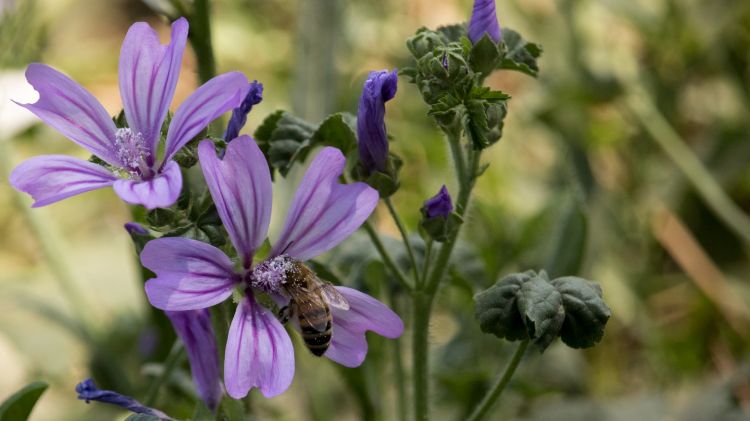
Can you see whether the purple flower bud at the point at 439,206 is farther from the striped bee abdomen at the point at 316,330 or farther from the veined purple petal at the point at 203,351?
the veined purple petal at the point at 203,351

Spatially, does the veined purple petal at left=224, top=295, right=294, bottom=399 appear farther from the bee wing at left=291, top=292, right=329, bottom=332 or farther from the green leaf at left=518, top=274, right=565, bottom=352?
the green leaf at left=518, top=274, right=565, bottom=352

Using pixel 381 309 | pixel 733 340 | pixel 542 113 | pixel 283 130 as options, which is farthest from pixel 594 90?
pixel 381 309

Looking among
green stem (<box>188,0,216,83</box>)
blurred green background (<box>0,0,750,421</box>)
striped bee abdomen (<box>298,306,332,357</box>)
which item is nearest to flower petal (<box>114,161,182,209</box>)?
striped bee abdomen (<box>298,306,332,357</box>)

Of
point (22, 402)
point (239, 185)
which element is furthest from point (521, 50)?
point (22, 402)

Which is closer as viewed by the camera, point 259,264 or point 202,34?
point 259,264

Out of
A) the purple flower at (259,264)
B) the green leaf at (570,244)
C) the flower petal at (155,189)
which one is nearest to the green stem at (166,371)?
the purple flower at (259,264)

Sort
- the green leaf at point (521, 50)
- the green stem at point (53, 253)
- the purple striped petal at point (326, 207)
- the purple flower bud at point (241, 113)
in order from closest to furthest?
the purple striped petal at point (326, 207)
the purple flower bud at point (241, 113)
the green leaf at point (521, 50)
the green stem at point (53, 253)

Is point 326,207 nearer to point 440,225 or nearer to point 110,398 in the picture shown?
point 440,225
